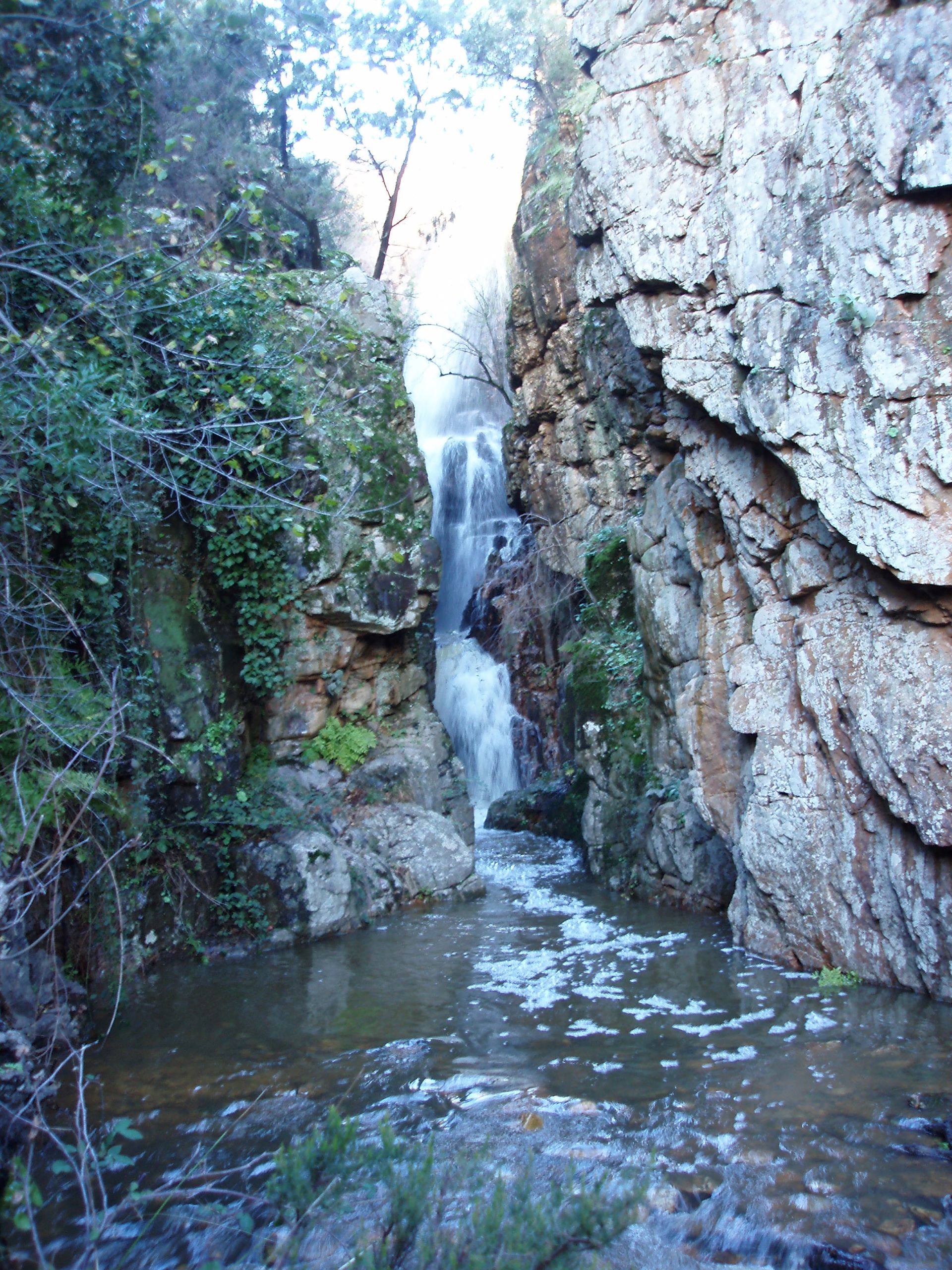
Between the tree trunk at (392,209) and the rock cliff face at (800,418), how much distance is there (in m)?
9.00

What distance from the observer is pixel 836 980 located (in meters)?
7.03

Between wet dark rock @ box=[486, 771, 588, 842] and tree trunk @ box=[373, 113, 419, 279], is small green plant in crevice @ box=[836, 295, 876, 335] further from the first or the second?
tree trunk @ box=[373, 113, 419, 279]

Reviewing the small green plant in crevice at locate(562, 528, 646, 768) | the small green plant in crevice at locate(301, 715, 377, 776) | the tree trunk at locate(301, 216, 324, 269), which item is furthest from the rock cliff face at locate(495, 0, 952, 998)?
the tree trunk at locate(301, 216, 324, 269)

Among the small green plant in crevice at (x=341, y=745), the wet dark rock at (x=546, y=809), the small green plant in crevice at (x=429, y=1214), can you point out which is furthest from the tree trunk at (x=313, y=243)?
the small green plant in crevice at (x=429, y=1214)

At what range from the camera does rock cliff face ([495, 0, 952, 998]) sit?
21.5ft

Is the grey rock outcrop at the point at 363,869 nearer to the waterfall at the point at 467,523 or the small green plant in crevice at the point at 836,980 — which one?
the small green plant in crevice at the point at 836,980

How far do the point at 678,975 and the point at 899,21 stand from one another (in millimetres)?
7925

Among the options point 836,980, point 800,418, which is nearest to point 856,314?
point 800,418

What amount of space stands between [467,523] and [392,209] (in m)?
7.19

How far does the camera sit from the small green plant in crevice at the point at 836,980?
693cm

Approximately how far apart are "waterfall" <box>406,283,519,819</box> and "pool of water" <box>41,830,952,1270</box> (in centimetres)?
859

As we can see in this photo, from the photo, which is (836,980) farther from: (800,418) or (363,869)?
(363,869)

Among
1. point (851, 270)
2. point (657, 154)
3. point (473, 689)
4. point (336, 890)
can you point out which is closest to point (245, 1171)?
point (336, 890)

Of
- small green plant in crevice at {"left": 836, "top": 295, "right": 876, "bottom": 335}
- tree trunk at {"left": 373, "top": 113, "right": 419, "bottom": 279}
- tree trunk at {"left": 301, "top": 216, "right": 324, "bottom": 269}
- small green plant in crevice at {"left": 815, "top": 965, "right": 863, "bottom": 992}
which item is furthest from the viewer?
tree trunk at {"left": 373, "top": 113, "right": 419, "bottom": 279}
